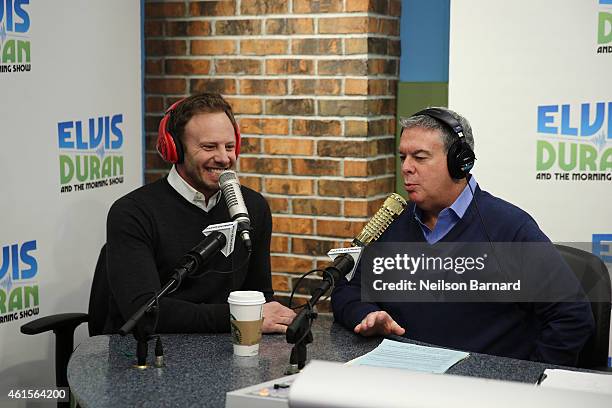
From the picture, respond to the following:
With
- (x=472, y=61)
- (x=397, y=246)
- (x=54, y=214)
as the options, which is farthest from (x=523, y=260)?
(x=54, y=214)

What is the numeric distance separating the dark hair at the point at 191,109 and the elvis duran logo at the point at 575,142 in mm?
1201

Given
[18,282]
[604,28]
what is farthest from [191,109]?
[604,28]

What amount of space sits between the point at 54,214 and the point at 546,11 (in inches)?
78.1

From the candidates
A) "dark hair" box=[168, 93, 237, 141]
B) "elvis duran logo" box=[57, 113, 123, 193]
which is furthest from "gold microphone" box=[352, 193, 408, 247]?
"elvis duran logo" box=[57, 113, 123, 193]

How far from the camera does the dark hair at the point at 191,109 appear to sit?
2.50 m

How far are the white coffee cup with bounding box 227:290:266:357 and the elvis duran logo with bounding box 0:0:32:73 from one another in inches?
55.8

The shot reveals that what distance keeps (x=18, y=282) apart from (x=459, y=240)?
1589 millimetres

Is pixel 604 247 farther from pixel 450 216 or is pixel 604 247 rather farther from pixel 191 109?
pixel 191 109

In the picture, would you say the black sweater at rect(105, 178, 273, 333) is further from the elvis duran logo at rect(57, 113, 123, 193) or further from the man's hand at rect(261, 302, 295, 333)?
the elvis duran logo at rect(57, 113, 123, 193)

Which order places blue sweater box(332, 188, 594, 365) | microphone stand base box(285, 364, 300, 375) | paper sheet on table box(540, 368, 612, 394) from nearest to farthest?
paper sheet on table box(540, 368, 612, 394) < microphone stand base box(285, 364, 300, 375) < blue sweater box(332, 188, 594, 365)

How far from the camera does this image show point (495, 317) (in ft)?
7.65

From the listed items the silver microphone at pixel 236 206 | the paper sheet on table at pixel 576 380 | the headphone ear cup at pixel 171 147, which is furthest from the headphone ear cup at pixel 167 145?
the paper sheet on table at pixel 576 380

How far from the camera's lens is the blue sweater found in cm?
226

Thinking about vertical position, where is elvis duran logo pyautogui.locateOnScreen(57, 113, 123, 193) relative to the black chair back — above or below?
above
